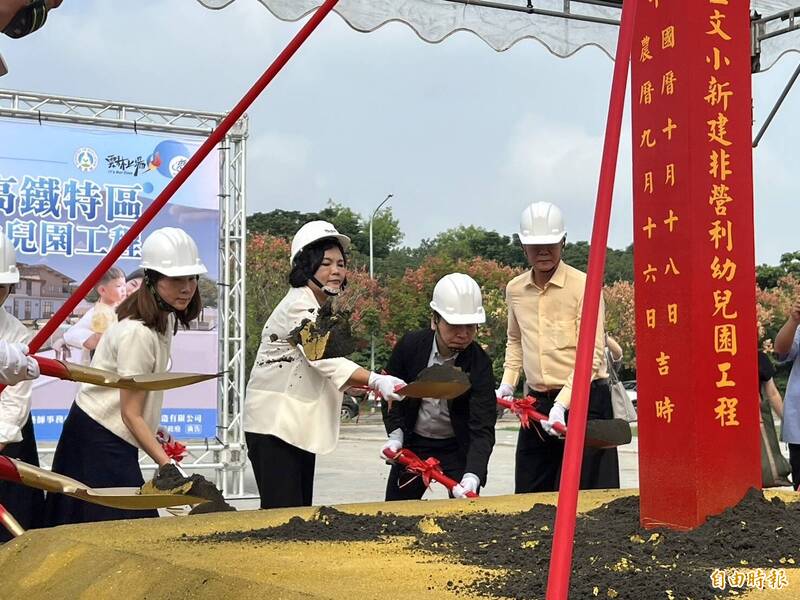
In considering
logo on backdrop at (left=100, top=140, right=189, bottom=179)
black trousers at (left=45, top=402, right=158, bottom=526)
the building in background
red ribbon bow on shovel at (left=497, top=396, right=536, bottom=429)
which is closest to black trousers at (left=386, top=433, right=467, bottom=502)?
red ribbon bow on shovel at (left=497, top=396, right=536, bottom=429)

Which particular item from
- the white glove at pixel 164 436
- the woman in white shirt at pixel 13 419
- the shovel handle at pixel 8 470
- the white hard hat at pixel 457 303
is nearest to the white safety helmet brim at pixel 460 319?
the white hard hat at pixel 457 303

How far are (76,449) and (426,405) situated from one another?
1117 mm

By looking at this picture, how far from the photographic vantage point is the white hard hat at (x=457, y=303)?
337 cm

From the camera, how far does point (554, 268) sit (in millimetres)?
3668

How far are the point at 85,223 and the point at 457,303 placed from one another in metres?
3.62

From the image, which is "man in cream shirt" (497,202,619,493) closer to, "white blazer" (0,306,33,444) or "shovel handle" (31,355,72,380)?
"white blazer" (0,306,33,444)

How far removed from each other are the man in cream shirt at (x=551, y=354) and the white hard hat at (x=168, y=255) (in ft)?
4.06

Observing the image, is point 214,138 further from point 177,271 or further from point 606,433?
point 606,433

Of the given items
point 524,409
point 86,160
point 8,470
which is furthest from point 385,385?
point 86,160

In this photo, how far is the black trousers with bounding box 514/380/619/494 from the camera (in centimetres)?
361

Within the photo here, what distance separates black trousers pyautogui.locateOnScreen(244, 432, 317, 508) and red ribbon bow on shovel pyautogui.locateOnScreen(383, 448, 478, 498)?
0.96 ft

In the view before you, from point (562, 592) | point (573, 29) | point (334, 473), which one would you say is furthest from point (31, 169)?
point (562, 592)

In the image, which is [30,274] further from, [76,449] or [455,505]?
[455,505]

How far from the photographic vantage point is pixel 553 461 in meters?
3.65
